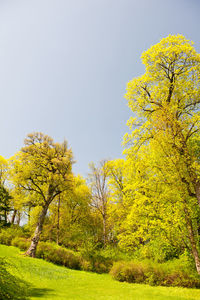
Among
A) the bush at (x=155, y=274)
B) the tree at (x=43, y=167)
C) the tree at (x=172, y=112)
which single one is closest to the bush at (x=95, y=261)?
the bush at (x=155, y=274)

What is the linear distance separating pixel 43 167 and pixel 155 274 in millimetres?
15744

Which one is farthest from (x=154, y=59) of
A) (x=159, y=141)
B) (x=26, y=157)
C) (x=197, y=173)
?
(x=26, y=157)

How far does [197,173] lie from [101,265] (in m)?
15.8

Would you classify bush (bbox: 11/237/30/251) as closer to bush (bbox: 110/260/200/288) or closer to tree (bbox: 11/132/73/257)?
tree (bbox: 11/132/73/257)

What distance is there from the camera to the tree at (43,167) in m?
21.2

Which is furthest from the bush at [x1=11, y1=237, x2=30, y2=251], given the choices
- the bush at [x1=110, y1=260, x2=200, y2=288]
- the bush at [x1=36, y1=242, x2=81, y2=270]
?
the bush at [x1=110, y1=260, x2=200, y2=288]

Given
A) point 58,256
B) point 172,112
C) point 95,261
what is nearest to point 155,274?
point 95,261

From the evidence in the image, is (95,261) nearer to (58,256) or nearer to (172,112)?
(58,256)

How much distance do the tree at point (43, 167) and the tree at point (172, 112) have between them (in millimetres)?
11927

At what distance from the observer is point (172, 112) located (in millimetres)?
11031

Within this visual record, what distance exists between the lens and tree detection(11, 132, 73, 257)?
21188 mm

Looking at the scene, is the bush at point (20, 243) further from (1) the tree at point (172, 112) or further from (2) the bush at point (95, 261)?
(1) the tree at point (172, 112)

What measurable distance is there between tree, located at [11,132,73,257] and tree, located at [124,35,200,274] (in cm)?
1193

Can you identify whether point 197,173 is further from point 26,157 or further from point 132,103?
point 26,157
